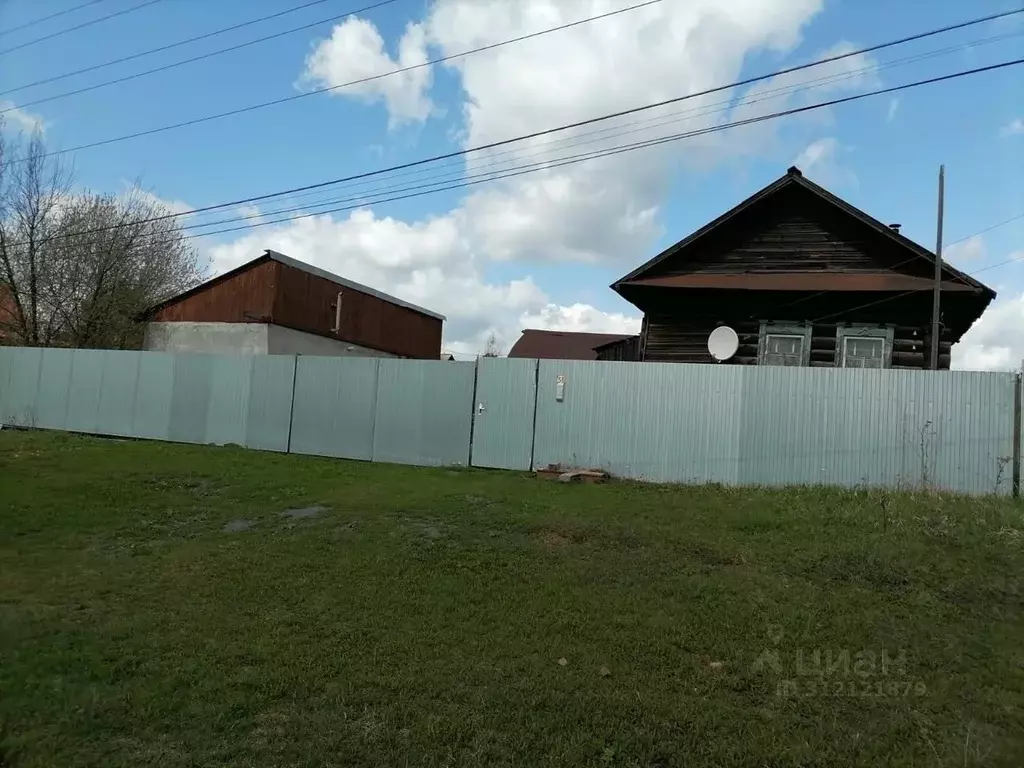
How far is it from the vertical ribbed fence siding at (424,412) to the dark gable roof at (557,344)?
29.0 meters

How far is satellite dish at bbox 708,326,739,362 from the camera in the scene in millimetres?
14594

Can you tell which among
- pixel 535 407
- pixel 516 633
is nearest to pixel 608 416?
pixel 535 407

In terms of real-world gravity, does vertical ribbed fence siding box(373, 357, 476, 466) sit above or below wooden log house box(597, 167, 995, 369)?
below

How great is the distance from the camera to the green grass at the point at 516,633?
383cm

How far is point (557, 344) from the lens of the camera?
1786 inches

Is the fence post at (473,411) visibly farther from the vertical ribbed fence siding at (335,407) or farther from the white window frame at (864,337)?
the white window frame at (864,337)

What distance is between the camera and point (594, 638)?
17.1 ft

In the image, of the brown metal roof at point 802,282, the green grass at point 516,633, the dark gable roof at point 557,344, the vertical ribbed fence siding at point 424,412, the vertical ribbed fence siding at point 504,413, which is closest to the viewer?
the green grass at point 516,633

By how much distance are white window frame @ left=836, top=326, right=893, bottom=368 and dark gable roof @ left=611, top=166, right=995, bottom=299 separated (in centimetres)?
160

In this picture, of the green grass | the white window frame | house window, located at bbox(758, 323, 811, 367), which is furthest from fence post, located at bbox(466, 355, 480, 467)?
the white window frame

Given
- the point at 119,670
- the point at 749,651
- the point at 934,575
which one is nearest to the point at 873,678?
the point at 749,651

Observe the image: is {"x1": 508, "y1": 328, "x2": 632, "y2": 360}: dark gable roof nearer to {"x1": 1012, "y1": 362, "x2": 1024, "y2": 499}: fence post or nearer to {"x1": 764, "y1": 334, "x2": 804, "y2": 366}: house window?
{"x1": 764, "y1": 334, "x2": 804, "y2": 366}: house window

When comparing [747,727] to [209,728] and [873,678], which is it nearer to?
[873,678]

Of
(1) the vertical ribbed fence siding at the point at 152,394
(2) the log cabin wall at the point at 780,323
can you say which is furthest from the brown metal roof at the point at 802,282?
(1) the vertical ribbed fence siding at the point at 152,394
